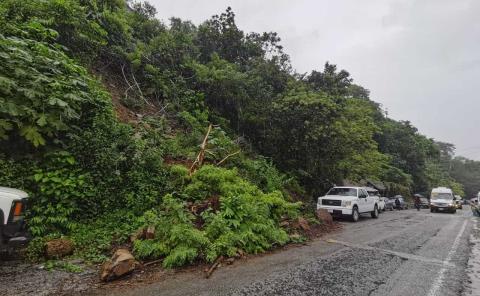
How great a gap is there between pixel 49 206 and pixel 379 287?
7.21m

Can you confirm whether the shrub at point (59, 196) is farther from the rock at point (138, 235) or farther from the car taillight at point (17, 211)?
the car taillight at point (17, 211)

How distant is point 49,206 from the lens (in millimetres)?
7117

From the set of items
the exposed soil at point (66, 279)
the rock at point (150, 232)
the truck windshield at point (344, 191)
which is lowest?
the exposed soil at point (66, 279)

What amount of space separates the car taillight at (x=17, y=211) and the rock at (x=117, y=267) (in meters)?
1.68

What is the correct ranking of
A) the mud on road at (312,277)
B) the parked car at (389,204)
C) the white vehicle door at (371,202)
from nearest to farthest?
1. the mud on road at (312,277)
2. the white vehicle door at (371,202)
3. the parked car at (389,204)

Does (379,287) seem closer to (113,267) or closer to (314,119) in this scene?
(113,267)

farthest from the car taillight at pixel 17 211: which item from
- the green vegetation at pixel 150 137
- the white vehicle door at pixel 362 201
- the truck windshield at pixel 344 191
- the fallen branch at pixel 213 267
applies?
the white vehicle door at pixel 362 201

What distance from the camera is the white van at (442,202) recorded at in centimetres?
2728

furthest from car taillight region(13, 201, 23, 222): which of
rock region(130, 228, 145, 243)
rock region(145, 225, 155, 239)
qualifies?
rock region(145, 225, 155, 239)

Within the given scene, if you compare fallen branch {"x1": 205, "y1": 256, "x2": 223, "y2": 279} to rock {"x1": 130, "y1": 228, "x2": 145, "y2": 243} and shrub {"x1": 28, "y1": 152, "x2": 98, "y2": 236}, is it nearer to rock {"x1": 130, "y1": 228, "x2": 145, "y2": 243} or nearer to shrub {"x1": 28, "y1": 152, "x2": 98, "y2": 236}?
rock {"x1": 130, "y1": 228, "x2": 145, "y2": 243}

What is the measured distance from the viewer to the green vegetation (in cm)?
718

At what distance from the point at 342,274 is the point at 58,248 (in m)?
5.81

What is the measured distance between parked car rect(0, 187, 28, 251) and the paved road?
2.02 meters

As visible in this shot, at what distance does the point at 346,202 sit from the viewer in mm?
15312
